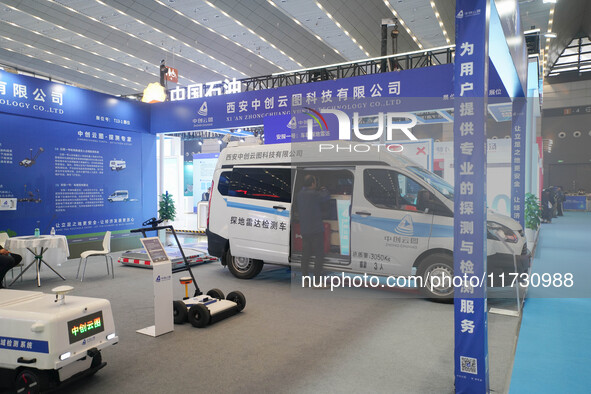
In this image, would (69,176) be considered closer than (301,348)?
No

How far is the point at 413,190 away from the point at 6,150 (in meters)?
6.73

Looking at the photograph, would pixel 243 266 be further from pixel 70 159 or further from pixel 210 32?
pixel 210 32

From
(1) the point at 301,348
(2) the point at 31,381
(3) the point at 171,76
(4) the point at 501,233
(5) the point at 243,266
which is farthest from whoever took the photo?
(3) the point at 171,76

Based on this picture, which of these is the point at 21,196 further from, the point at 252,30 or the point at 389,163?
the point at 252,30

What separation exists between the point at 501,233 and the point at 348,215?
5.51ft

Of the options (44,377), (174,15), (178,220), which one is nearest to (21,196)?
(44,377)

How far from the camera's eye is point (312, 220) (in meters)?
5.16

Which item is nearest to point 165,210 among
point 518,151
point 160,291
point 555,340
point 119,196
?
point 119,196

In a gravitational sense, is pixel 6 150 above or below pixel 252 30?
below

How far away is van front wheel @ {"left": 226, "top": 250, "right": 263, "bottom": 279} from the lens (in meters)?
6.07

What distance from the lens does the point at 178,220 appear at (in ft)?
51.3

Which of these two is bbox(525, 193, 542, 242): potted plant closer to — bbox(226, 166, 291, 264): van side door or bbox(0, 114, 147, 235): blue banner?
bbox(226, 166, 291, 264): van side door

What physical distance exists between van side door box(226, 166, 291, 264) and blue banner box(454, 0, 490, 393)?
3.16 m

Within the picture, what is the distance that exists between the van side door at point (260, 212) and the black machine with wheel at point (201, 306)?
1255 mm
